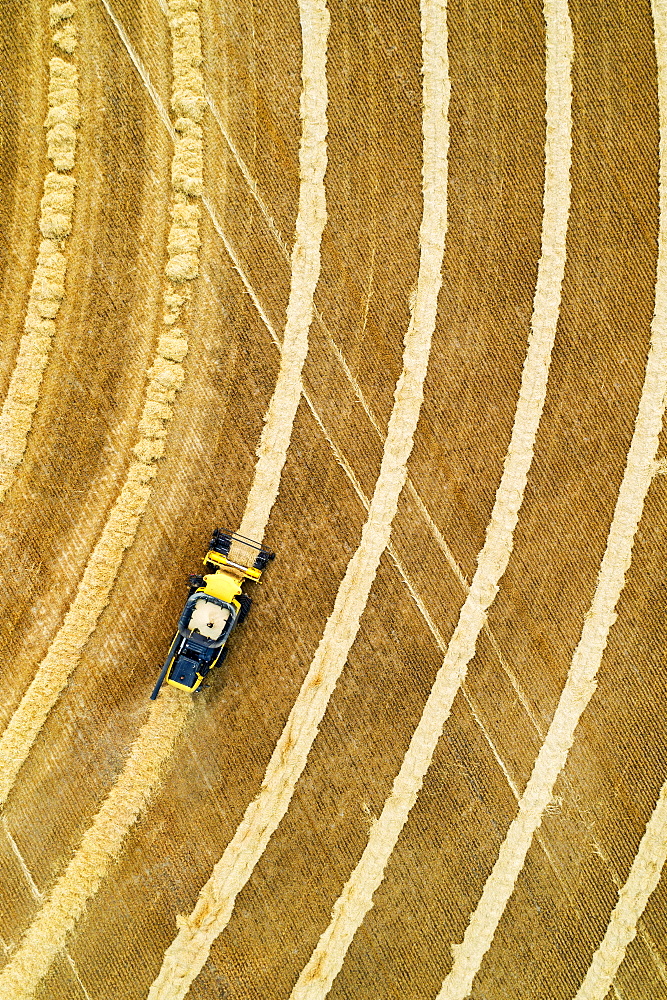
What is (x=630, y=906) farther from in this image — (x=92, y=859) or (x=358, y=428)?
(x=358, y=428)

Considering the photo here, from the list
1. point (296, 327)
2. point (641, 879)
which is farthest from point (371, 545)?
point (641, 879)

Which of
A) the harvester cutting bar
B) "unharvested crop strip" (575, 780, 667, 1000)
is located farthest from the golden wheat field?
the harvester cutting bar

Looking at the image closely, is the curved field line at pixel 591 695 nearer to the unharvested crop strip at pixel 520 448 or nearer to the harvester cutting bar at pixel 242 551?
the unharvested crop strip at pixel 520 448

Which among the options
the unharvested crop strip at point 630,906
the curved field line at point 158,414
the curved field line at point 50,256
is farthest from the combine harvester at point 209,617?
the unharvested crop strip at point 630,906

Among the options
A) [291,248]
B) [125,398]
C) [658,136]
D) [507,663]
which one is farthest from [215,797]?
[658,136]

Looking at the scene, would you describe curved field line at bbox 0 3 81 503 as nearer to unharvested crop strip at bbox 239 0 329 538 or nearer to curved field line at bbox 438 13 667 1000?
unharvested crop strip at bbox 239 0 329 538
